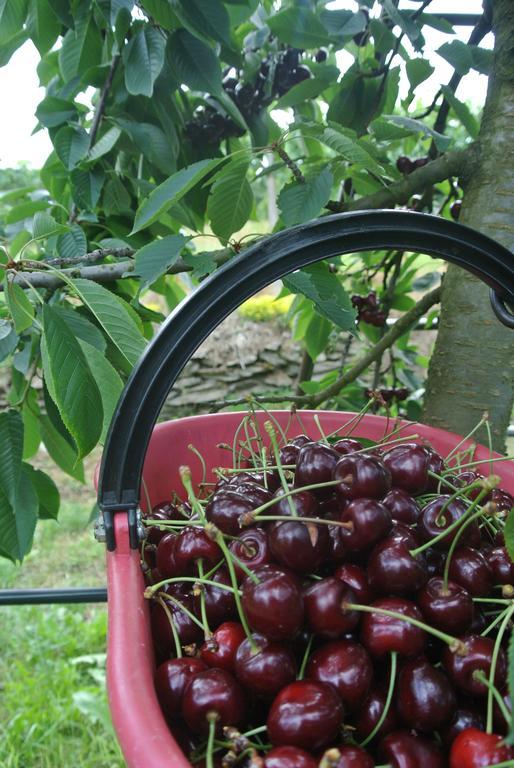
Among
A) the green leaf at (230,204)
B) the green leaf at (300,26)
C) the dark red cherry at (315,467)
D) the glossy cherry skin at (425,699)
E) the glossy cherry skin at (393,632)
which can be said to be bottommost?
the glossy cherry skin at (425,699)

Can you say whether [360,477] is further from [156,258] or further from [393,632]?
[156,258]

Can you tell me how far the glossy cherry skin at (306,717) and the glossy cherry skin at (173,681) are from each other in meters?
0.07

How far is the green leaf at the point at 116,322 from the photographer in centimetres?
60

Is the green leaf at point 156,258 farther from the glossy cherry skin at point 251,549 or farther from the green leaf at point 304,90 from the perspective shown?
the green leaf at point 304,90

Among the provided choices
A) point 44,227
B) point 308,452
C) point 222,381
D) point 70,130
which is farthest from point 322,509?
point 222,381

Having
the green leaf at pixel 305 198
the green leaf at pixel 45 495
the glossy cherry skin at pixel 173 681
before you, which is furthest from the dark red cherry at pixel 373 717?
the green leaf at pixel 45 495

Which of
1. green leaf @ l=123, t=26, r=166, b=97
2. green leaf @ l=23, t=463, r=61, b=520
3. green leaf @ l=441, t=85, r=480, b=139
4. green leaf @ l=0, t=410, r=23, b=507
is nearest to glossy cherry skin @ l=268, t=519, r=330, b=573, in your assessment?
green leaf @ l=0, t=410, r=23, b=507

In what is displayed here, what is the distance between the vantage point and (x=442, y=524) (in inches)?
19.4

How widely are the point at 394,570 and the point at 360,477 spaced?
0.08 meters

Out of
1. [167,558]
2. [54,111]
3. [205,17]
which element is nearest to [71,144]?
[54,111]

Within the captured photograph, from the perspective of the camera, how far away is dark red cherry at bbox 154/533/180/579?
1.65ft

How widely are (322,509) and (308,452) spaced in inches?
1.9

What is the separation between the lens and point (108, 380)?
1.99 ft

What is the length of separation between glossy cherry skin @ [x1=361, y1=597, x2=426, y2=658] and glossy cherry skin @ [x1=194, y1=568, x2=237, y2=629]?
0.34 ft
